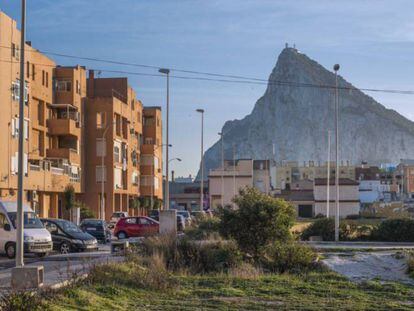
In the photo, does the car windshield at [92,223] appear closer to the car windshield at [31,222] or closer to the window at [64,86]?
the car windshield at [31,222]

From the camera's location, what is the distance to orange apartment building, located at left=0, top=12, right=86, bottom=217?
5334 cm

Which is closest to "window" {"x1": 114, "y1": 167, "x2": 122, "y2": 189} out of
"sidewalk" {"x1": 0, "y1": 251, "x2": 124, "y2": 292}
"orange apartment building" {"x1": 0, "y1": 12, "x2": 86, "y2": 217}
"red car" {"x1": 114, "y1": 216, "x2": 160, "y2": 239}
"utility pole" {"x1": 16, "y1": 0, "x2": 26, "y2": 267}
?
"orange apartment building" {"x1": 0, "y1": 12, "x2": 86, "y2": 217}

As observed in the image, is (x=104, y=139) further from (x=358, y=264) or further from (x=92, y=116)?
(x=358, y=264)

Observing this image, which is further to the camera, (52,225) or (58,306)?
(52,225)

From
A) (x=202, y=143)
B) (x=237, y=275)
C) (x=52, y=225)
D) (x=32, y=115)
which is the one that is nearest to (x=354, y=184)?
(x=202, y=143)

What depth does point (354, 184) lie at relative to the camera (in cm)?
9169

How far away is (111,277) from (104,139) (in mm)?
55277

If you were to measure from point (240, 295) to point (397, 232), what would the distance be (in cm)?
2744

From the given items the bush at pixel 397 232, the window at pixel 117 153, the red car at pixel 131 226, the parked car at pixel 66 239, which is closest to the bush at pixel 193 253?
the parked car at pixel 66 239

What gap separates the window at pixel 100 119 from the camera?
7319 centimetres

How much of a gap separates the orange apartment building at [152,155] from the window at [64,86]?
76.0 feet

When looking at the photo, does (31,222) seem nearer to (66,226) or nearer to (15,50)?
(66,226)

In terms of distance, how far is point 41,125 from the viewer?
63.9 meters

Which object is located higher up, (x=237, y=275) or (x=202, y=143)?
(x=202, y=143)
